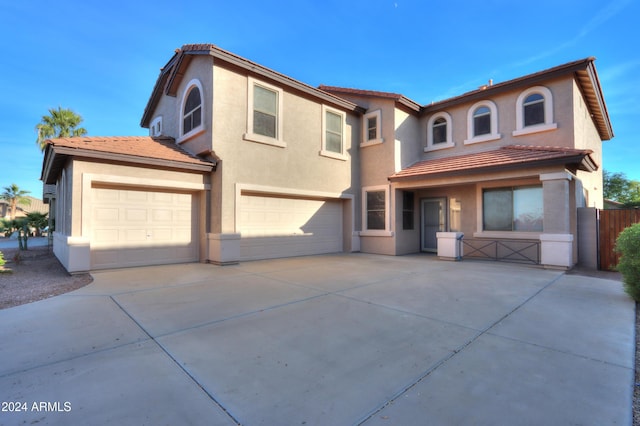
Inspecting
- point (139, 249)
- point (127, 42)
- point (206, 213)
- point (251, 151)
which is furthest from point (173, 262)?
point (127, 42)

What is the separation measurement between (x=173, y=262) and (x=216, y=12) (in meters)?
9.67

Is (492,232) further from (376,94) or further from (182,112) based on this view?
(182,112)

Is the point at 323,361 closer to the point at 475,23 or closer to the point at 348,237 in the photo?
the point at 348,237

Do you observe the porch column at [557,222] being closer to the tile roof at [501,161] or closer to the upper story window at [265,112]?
the tile roof at [501,161]

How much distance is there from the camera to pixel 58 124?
2277 centimetres

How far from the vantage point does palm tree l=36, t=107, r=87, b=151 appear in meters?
22.2

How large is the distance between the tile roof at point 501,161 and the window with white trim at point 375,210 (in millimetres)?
928

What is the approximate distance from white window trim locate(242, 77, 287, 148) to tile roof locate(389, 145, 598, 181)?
503cm

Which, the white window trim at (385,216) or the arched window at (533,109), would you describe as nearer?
the arched window at (533,109)

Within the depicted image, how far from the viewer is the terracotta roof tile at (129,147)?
788cm

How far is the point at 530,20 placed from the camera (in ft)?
33.8

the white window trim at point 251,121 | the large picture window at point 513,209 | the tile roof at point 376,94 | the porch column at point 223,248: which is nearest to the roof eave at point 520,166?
the large picture window at point 513,209

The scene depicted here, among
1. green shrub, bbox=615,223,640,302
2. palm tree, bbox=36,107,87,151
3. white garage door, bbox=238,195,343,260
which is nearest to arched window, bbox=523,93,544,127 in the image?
green shrub, bbox=615,223,640,302

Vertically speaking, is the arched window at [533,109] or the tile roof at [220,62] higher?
the tile roof at [220,62]
